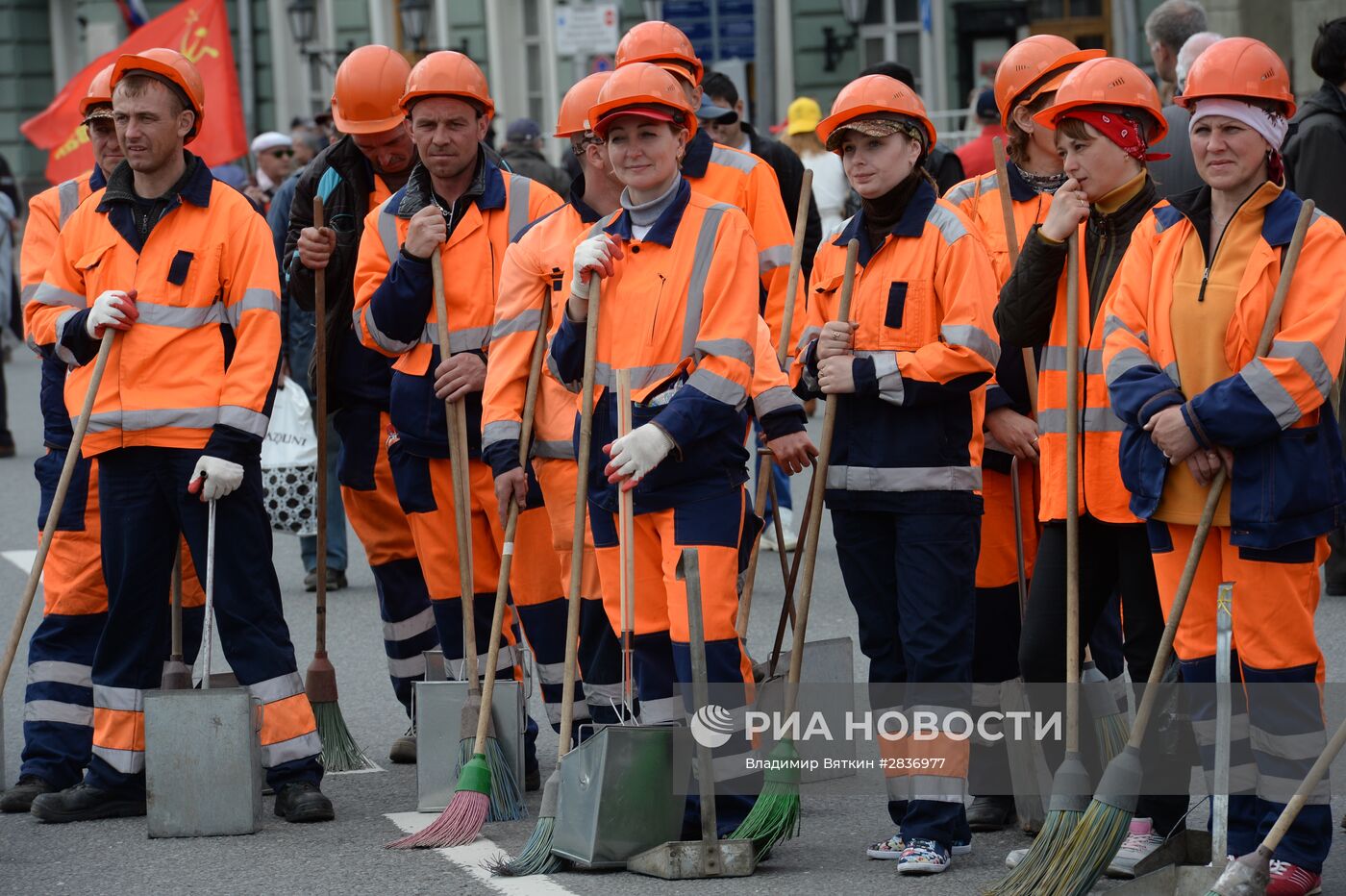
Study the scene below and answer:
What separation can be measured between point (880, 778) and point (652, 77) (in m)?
2.29

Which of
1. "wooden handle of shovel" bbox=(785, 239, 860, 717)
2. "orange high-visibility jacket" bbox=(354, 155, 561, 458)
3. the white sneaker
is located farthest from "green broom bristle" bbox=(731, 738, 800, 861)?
"orange high-visibility jacket" bbox=(354, 155, 561, 458)

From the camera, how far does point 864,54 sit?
27219 mm

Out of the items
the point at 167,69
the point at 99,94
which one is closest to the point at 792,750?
the point at 167,69

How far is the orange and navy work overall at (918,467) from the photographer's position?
532cm

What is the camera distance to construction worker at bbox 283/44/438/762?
664cm

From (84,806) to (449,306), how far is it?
181cm

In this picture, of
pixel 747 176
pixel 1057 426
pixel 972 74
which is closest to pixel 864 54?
pixel 972 74

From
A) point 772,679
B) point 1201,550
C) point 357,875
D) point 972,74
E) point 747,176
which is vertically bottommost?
point 357,875

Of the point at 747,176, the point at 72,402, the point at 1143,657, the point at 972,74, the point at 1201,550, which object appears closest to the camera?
the point at 1201,550

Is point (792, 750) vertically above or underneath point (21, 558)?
underneath

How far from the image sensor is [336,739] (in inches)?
265

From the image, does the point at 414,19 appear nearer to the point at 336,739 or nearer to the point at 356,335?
the point at 356,335

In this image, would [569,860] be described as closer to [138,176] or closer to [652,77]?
[652,77]

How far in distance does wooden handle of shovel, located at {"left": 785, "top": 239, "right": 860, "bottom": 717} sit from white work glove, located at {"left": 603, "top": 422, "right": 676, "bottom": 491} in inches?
17.2
